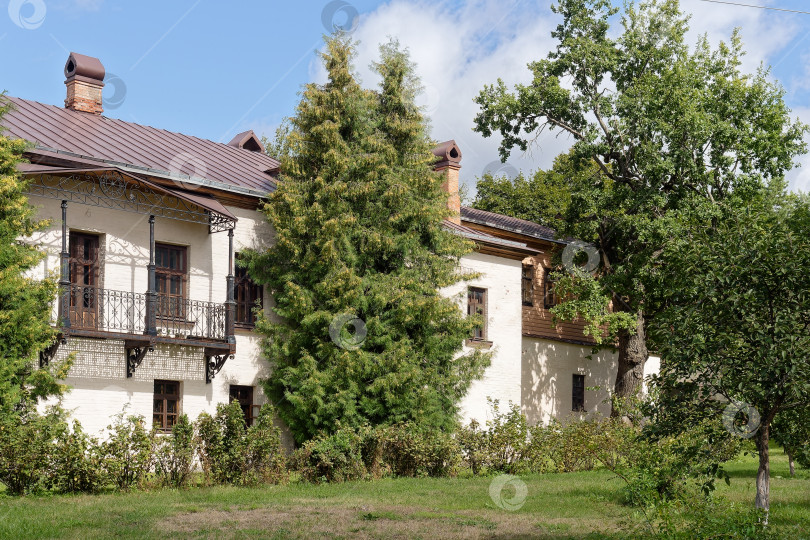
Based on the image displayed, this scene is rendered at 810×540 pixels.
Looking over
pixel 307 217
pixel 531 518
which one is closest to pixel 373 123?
pixel 307 217

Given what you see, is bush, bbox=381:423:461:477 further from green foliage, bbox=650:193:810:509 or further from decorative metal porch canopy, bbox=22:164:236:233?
green foliage, bbox=650:193:810:509

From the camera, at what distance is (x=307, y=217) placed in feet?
70.1

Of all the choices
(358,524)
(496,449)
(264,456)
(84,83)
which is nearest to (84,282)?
(264,456)

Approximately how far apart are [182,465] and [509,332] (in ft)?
44.8

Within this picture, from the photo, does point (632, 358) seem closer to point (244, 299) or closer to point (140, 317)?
point (244, 299)

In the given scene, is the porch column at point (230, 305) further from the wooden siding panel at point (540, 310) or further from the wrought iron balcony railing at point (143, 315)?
the wooden siding panel at point (540, 310)

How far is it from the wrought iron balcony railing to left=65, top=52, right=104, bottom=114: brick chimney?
6447 mm

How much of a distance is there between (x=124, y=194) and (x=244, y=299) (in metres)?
4.06

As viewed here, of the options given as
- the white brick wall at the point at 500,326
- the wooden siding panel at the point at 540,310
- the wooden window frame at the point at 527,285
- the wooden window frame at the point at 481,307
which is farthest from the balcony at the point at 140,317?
the wooden window frame at the point at 527,285

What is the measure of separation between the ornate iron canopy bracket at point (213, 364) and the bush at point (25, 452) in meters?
5.76

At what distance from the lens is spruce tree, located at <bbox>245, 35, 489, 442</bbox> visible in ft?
69.0

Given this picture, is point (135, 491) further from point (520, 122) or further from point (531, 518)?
point (520, 122)

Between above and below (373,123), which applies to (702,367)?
below

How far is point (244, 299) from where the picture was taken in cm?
2238
